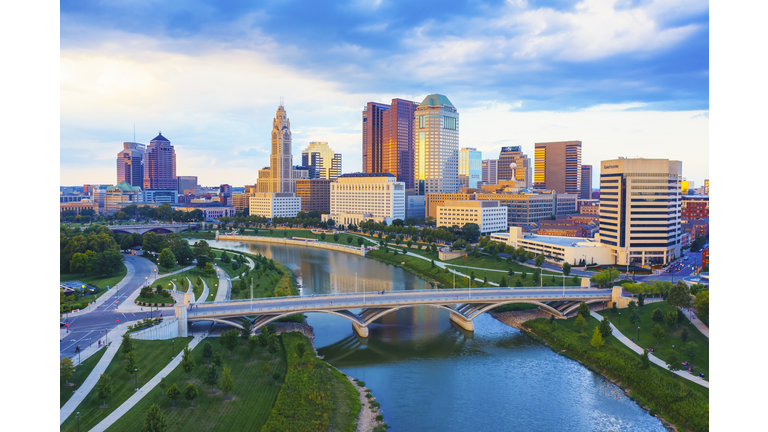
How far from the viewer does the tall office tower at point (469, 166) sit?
179 metres

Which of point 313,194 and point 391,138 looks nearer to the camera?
point 313,194

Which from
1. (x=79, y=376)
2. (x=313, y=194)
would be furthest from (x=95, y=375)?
(x=313, y=194)

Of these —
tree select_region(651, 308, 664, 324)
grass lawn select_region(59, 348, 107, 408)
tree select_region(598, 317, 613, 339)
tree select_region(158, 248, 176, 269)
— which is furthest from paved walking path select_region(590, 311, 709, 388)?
tree select_region(158, 248, 176, 269)

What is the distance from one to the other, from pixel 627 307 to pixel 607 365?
1220 centimetres

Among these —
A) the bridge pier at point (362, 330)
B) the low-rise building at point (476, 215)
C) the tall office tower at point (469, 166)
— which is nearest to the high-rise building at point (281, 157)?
the tall office tower at point (469, 166)

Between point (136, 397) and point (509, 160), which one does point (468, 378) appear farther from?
point (509, 160)

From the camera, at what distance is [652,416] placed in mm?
26906

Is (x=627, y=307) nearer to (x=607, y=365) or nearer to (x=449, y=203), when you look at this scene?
(x=607, y=365)

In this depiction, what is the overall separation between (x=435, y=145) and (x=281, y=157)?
48.5m

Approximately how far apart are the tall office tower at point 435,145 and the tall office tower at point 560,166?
170ft

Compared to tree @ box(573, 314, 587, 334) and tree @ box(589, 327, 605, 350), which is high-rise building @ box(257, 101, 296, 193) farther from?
tree @ box(589, 327, 605, 350)

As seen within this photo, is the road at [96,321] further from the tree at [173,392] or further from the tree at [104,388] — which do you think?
the tree at [173,392]

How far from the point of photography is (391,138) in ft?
552

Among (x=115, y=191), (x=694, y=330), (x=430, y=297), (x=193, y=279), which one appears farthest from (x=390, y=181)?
(x=115, y=191)
